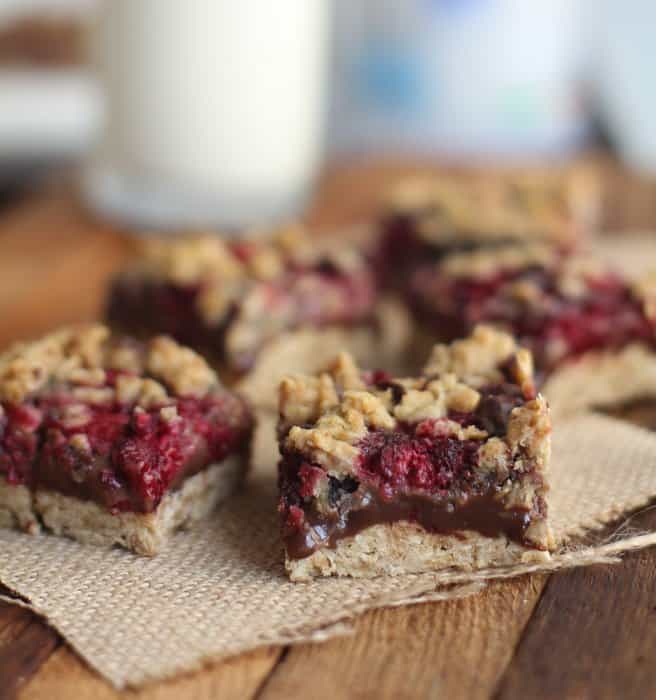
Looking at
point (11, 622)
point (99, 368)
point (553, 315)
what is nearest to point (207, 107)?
point (553, 315)

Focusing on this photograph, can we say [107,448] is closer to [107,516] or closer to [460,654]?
[107,516]

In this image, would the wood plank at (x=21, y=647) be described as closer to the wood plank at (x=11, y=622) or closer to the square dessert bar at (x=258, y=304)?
the wood plank at (x=11, y=622)

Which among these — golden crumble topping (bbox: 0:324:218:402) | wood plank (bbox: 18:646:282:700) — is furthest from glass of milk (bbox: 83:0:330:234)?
wood plank (bbox: 18:646:282:700)

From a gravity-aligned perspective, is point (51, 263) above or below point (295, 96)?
below

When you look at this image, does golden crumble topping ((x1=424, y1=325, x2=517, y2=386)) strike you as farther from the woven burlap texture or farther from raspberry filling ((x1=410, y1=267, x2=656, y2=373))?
raspberry filling ((x1=410, y1=267, x2=656, y2=373))

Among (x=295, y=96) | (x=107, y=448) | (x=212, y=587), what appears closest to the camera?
(x=212, y=587)

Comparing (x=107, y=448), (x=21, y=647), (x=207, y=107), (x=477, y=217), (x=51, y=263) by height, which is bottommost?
(x=21, y=647)

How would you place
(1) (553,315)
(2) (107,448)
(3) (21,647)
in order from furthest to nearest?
(1) (553,315)
(2) (107,448)
(3) (21,647)

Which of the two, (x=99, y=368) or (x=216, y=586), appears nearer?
(x=216, y=586)
